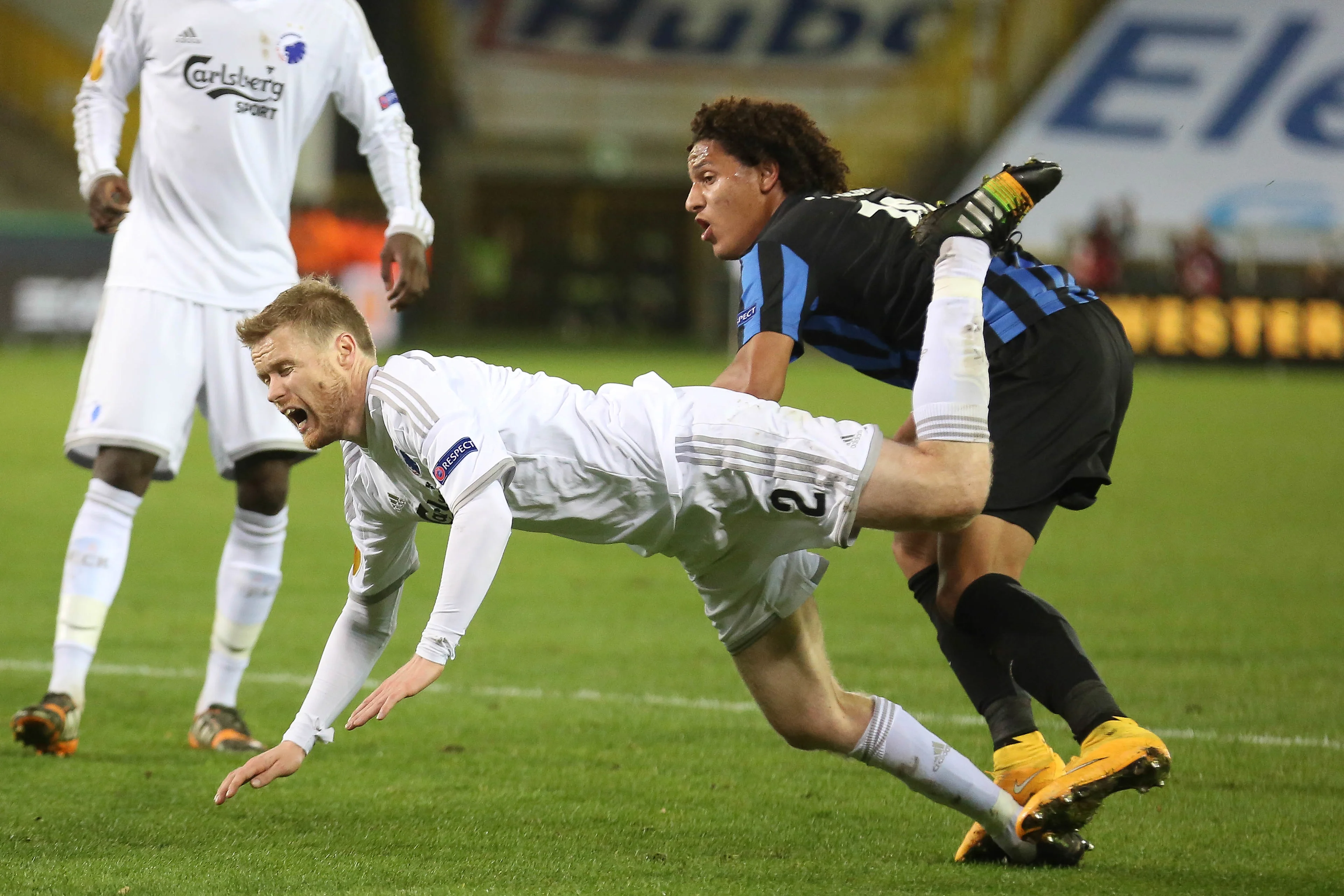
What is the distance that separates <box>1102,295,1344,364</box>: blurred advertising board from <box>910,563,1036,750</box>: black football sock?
63.6 feet

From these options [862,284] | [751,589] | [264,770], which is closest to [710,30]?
[862,284]

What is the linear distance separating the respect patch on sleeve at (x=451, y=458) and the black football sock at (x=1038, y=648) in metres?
1.32

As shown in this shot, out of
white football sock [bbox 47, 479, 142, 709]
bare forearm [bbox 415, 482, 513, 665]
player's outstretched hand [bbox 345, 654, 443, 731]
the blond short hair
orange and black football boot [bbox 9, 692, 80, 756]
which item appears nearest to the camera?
player's outstretched hand [bbox 345, 654, 443, 731]

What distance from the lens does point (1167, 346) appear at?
2336 cm

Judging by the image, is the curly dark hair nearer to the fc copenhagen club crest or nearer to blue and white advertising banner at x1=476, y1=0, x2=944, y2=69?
the fc copenhagen club crest

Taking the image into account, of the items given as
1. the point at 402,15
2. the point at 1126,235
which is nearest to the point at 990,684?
the point at 1126,235

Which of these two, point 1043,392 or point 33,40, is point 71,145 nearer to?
point 33,40

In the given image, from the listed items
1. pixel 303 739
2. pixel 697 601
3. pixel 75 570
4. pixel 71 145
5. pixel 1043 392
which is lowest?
pixel 71 145

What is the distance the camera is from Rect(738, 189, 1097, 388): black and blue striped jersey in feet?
12.0

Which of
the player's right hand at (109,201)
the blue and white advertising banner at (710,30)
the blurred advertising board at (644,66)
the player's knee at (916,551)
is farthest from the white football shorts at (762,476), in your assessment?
the blue and white advertising banner at (710,30)

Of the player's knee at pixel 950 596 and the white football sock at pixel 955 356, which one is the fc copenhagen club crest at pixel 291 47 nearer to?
the white football sock at pixel 955 356

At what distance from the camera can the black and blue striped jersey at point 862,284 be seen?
3.67 meters

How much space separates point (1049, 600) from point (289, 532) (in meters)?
4.55

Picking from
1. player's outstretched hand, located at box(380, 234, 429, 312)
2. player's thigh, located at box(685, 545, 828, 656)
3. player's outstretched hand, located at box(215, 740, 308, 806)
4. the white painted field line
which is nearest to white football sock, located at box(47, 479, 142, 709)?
the white painted field line
